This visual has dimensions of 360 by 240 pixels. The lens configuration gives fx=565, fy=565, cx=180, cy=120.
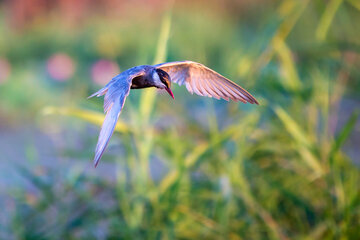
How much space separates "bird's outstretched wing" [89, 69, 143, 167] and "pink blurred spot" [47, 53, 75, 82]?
328 centimetres

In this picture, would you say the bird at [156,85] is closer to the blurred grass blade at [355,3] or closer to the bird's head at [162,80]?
the bird's head at [162,80]

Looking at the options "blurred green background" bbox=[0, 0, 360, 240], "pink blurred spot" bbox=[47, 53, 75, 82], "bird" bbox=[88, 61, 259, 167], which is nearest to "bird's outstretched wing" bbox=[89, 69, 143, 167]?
"bird" bbox=[88, 61, 259, 167]

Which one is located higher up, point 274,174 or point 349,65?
point 349,65

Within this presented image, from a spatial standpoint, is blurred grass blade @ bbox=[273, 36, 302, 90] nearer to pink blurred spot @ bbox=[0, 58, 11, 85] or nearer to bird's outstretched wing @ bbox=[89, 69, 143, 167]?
bird's outstretched wing @ bbox=[89, 69, 143, 167]

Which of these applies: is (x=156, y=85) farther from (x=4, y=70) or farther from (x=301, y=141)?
(x=4, y=70)

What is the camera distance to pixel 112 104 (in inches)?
21.7

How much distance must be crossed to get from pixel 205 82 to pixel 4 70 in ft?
11.1

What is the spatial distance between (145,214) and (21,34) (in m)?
3.26

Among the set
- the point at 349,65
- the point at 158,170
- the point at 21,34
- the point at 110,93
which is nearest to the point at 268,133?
the point at 349,65

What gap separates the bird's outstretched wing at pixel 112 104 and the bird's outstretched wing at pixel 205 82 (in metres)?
0.04

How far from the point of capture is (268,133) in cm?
179

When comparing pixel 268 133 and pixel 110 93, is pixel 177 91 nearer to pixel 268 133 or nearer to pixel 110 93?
pixel 268 133

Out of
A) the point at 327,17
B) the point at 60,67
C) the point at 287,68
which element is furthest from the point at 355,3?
the point at 60,67

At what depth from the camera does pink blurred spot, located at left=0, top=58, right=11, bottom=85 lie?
3743 millimetres
